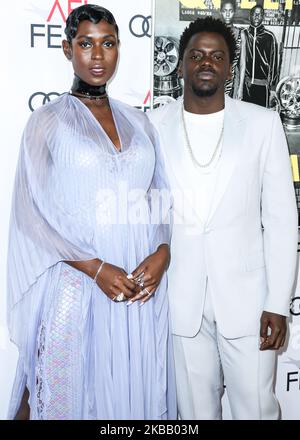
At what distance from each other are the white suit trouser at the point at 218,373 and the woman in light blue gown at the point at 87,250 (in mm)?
162

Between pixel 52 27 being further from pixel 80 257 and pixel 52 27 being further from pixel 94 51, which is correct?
pixel 80 257

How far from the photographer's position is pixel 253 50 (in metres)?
2.32

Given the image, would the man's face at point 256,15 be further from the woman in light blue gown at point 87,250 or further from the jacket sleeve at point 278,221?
the woman in light blue gown at point 87,250

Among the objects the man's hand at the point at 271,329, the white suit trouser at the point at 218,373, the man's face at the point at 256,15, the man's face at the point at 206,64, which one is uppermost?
the man's face at the point at 256,15

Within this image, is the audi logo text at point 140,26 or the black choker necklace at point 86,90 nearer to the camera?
the black choker necklace at point 86,90

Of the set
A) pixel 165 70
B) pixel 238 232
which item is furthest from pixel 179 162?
pixel 165 70

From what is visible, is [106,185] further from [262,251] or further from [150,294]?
[262,251]

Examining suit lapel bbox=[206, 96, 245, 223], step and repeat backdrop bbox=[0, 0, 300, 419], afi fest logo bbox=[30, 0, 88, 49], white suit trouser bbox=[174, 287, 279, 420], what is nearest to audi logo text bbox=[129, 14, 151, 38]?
step and repeat backdrop bbox=[0, 0, 300, 419]

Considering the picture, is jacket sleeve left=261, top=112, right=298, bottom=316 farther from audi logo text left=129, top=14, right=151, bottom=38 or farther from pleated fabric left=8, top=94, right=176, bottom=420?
audi logo text left=129, top=14, right=151, bottom=38

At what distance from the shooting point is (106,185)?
5.65ft

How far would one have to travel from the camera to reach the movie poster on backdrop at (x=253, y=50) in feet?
7.32

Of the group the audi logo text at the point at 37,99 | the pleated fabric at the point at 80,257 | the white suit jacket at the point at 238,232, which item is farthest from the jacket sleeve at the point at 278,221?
the audi logo text at the point at 37,99

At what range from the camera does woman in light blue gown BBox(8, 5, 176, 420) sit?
1.70m

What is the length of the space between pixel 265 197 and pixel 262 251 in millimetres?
A: 192
